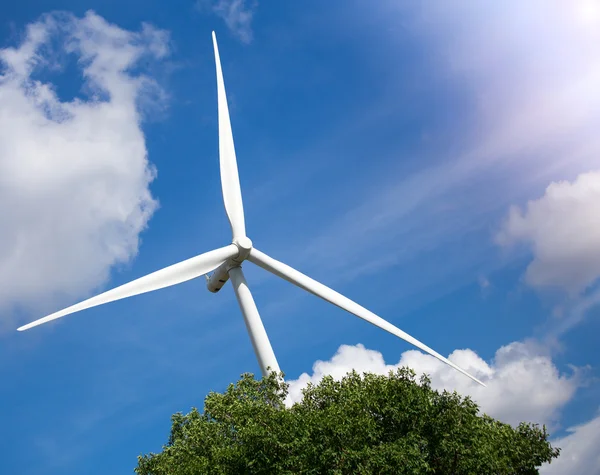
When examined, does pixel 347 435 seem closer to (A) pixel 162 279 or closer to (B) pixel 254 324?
(B) pixel 254 324

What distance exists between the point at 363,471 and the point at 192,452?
12723 mm

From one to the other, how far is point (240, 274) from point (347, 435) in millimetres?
18319

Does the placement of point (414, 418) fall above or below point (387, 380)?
below

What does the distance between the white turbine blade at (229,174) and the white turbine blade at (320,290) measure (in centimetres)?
251

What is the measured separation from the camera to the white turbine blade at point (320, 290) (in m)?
Answer: 51.9

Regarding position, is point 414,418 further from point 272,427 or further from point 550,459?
point 550,459

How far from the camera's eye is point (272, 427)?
37750 mm

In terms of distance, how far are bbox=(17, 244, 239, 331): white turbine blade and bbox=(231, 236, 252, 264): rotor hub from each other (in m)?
0.32

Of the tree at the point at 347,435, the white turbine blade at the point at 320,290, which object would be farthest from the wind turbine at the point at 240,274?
the tree at the point at 347,435

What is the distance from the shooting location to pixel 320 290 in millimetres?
52188

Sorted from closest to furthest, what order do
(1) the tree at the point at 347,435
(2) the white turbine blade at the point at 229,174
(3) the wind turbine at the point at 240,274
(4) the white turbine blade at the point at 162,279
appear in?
1. (1) the tree at the point at 347,435
2. (4) the white turbine blade at the point at 162,279
3. (3) the wind turbine at the point at 240,274
4. (2) the white turbine blade at the point at 229,174

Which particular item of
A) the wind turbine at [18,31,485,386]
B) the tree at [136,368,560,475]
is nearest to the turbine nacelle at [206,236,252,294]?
the wind turbine at [18,31,485,386]

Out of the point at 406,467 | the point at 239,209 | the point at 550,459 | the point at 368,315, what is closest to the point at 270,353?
the point at 368,315

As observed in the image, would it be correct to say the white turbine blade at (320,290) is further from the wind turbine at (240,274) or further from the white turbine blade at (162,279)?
the white turbine blade at (162,279)
